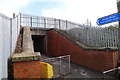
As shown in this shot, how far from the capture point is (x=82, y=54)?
701 centimetres

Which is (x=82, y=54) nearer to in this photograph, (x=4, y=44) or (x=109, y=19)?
(x=109, y=19)

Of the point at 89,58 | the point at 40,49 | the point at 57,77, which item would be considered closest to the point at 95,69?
the point at 89,58

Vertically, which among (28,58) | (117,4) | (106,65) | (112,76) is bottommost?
Result: (112,76)

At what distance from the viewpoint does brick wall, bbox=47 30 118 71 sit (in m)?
5.44

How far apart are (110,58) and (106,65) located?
51 centimetres

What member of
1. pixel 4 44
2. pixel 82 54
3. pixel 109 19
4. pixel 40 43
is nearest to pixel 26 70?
pixel 4 44

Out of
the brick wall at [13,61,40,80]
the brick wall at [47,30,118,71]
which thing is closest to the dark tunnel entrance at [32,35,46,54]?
the brick wall at [47,30,118,71]

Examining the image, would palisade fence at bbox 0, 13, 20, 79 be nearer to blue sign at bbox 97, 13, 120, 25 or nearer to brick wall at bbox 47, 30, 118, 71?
blue sign at bbox 97, 13, 120, 25

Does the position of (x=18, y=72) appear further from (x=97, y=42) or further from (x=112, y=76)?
(x=97, y=42)

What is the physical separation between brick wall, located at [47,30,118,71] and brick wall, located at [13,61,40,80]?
4407mm

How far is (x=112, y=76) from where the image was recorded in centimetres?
514

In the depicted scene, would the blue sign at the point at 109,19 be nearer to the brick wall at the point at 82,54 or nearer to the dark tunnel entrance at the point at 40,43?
the brick wall at the point at 82,54

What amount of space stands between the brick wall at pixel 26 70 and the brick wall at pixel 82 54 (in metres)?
4.41

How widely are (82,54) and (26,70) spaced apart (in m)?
5.10
